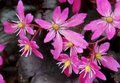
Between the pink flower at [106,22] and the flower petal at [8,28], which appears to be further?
the flower petal at [8,28]

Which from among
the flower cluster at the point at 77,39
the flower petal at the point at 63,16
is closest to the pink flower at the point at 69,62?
the flower cluster at the point at 77,39

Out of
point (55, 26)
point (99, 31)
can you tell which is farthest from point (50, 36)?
point (99, 31)

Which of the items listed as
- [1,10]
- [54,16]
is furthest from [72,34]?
[1,10]

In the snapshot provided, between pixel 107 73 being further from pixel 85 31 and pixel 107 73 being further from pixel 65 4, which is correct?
pixel 65 4

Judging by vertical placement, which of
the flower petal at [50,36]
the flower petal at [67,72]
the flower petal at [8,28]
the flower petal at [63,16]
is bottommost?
the flower petal at [67,72]

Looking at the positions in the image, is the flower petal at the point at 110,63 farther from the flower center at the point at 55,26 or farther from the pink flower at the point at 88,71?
the flower center at the point at 55,26

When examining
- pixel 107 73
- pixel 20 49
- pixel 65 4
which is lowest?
pixel 107 73

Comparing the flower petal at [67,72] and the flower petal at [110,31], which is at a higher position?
the flower petal at [110,31]

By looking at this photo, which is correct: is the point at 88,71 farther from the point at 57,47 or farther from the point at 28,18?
the point at 28,18
